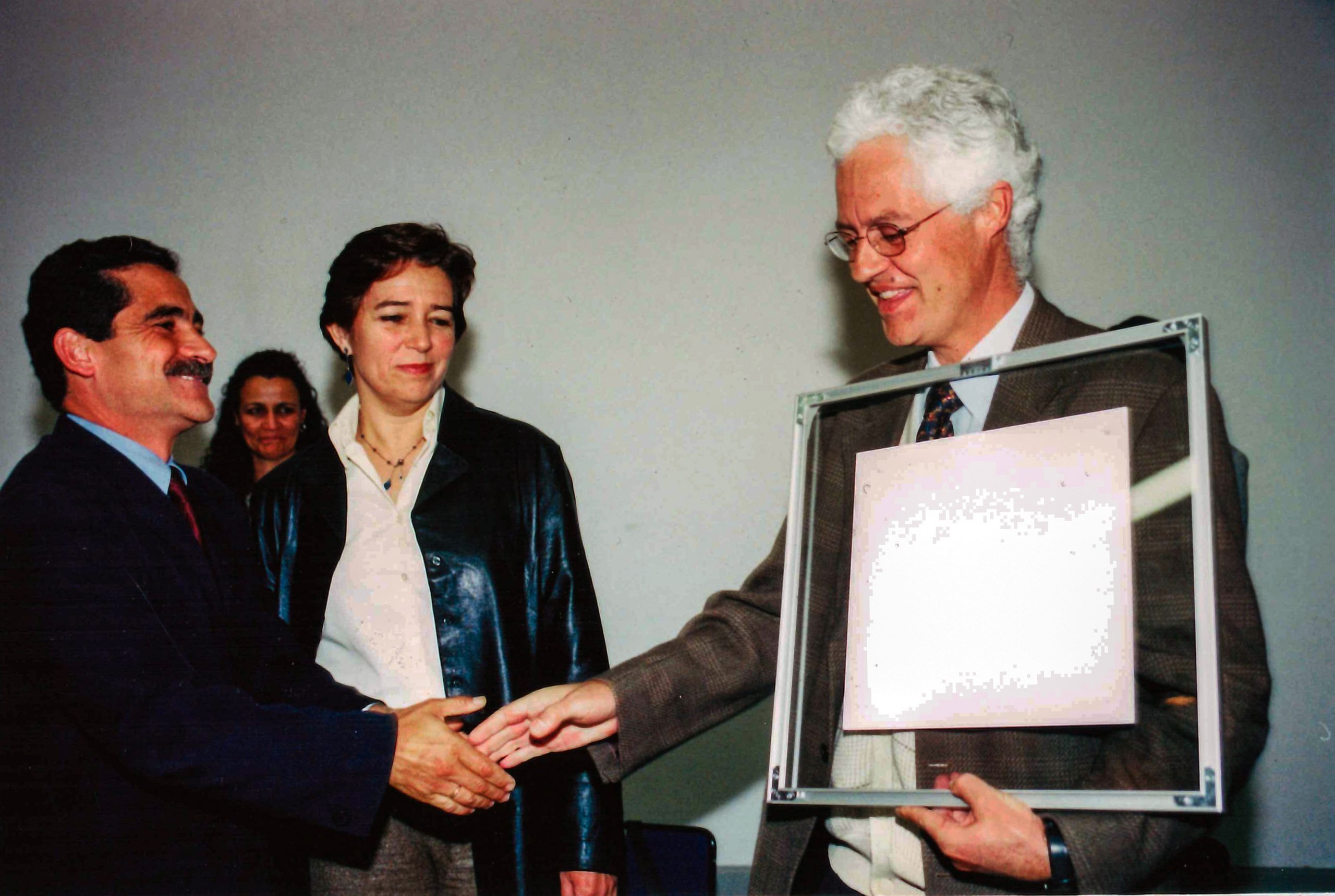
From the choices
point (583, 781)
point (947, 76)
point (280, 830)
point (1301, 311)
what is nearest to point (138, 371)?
point (280, 830)

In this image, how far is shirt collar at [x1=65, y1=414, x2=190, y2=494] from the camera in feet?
5.49

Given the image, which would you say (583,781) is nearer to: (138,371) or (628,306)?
(138,371)

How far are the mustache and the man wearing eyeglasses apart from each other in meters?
0.84

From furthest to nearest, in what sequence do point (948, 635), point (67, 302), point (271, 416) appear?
point (271, 416) → point (67, 302) → point (948, 635)

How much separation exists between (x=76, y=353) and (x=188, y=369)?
7.0 inches

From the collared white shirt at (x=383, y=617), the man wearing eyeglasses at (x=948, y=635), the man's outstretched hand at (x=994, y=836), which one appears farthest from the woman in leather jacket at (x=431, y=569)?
the man's outstretched hand at (x=994, y=836)

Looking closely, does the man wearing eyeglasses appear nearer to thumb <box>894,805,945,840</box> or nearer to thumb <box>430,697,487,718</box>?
thumb <box>894,805,945,840</box>

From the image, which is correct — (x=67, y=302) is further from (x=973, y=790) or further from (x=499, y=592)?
(x=973, y=790)

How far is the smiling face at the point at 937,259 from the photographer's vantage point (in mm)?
1385

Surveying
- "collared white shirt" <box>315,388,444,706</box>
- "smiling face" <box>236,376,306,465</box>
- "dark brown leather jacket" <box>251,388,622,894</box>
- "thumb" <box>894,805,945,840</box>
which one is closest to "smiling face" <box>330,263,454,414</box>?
"dark brown leather jacket" <box>251,388,622,894</box>

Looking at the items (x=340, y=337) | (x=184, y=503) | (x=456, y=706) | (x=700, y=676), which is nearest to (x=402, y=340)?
(x=340, y=337)

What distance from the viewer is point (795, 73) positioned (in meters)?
2.67

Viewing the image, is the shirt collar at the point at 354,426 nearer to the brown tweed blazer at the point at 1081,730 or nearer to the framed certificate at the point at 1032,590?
the brown tweed blazer at the point at 1081,730

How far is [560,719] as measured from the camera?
1.38 metres
